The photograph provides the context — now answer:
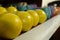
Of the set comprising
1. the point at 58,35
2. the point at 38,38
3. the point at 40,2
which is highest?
the point at 38,38

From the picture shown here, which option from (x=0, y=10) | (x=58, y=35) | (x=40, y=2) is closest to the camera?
(x=0, y=10)

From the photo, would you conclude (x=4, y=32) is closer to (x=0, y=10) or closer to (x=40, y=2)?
(x=0, y=10)

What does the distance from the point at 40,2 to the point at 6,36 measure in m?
1.41

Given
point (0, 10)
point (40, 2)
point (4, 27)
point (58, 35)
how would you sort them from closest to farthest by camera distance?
point (4, 27)
point (0, 10)
point (58, 35)
point (40, 2)

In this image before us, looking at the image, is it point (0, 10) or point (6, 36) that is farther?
point (0, 10)

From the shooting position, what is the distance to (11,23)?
1.65ft

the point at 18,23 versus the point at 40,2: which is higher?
the point at 18,23

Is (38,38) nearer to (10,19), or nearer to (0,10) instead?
(10,19)

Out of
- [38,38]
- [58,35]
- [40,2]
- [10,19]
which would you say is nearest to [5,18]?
[10,19]

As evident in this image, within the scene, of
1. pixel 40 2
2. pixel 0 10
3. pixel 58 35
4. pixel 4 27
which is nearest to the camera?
pixel 4 27

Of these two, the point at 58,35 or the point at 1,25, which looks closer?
the point at 1,25

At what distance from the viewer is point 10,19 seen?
0.51 metres

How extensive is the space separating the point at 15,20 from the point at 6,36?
2.4 inches

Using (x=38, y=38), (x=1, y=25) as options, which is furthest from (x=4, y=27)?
(x=38, y=38)
